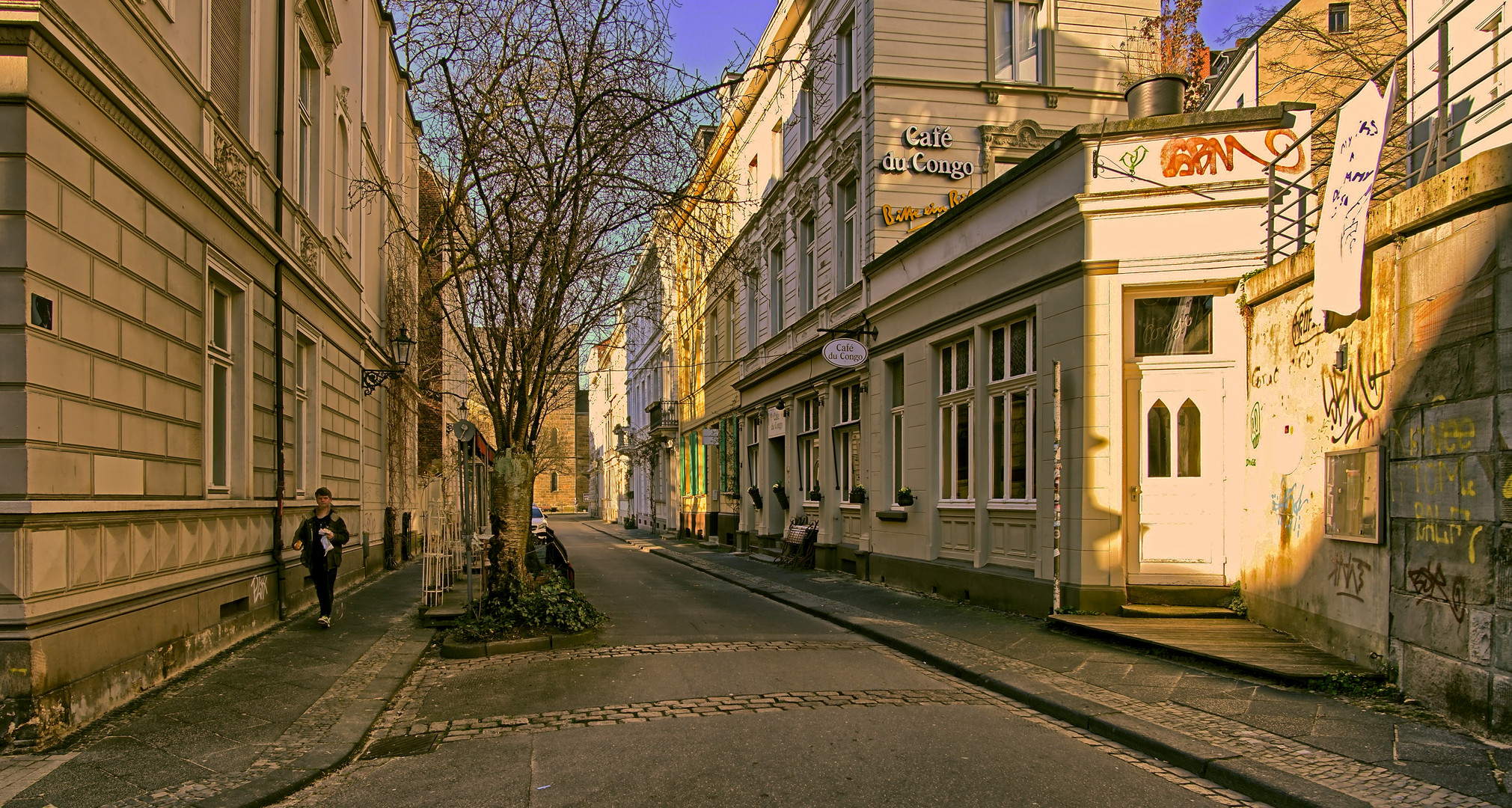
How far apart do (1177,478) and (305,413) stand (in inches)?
442

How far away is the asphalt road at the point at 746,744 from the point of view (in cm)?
526

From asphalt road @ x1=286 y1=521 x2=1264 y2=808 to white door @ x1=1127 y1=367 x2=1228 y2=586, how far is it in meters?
3.28

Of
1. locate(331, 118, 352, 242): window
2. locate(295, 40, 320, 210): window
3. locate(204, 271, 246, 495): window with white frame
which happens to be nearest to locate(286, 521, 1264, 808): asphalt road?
locate(204, 271, 246, 495): window with white frame

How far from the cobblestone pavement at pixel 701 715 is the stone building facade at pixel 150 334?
6.08 ft

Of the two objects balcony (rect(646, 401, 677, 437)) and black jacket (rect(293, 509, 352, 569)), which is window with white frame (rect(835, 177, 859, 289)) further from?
balcony (rect(646, 401, 677, 437))

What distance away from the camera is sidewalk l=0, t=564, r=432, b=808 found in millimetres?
5266

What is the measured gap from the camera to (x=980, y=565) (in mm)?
13266

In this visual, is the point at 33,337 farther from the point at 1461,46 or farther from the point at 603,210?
the point at 1461,46

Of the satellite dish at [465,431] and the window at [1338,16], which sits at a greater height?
the window at [1338,16]

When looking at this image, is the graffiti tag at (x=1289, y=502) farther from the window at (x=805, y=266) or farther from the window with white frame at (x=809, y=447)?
the window at (x=805, y=266)

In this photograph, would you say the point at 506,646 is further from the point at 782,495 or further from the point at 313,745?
the point at 782,495

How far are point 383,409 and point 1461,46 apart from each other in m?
19.9

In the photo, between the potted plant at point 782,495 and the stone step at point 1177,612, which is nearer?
the stone step at point 1177,612

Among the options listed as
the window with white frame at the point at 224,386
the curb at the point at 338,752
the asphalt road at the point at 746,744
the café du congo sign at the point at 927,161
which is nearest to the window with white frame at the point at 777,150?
the café du congo sign at the point at 927,161
